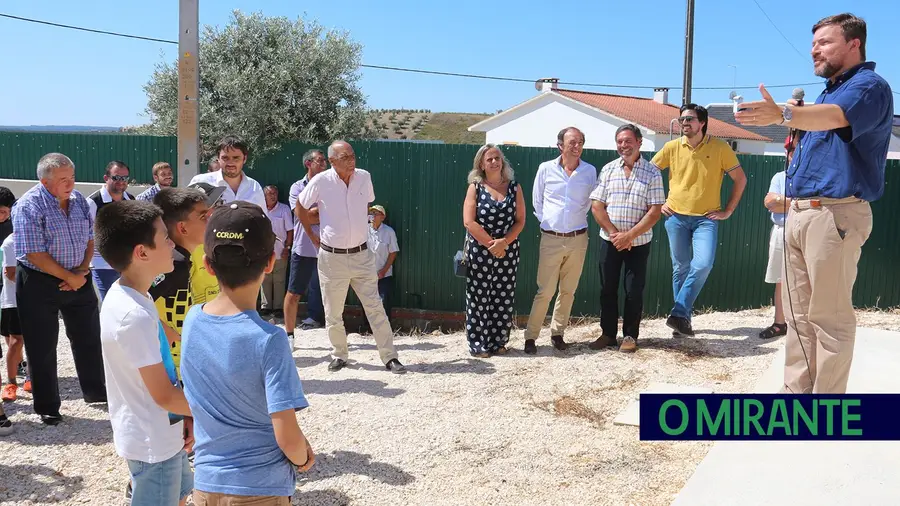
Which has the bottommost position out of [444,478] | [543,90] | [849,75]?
[444,478]

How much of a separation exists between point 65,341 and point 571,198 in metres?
5.03

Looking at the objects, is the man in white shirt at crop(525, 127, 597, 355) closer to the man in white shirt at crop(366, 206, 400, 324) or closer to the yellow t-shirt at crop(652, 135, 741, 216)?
the yellow t-shirt at crop(652, 135, 741, 216)

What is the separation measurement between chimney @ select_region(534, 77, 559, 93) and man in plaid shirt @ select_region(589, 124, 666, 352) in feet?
98.5

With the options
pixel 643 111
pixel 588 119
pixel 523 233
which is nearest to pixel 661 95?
pixel 643 111

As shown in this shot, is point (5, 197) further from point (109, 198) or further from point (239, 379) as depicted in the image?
point (239, 379)

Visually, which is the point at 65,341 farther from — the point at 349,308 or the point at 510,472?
the point at 510,472

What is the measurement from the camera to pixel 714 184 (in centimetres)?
623

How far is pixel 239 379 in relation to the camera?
6.88ft

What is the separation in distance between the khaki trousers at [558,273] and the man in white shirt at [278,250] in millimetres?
3122

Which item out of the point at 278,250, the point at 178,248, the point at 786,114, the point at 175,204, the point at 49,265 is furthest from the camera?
the point at 278,250

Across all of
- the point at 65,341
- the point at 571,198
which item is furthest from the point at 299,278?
the point at 571,198

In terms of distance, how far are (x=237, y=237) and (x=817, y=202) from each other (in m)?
2.71

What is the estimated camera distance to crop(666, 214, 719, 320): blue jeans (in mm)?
6227

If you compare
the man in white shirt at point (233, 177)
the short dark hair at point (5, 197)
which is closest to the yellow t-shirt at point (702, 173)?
the man in white shirt at point (233, 177)
